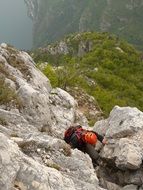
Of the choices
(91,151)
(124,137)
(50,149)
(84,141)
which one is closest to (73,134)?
(84,141)

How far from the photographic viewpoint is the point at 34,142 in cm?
1378

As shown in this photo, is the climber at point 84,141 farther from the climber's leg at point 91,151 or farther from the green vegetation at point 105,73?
the green vegetation at point 105,73

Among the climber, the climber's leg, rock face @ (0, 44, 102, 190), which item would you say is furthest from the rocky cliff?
the climber

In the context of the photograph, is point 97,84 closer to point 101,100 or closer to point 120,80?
point 120,80

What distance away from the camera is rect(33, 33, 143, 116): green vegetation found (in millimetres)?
38469

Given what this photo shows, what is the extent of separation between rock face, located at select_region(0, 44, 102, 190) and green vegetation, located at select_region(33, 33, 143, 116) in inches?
503

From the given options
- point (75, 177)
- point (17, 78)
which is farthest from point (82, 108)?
point (75, 177)

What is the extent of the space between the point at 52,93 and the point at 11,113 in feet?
24.9

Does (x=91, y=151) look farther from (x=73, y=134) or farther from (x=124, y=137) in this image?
(x=124, y=137)

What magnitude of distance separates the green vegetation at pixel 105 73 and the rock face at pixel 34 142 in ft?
41.9

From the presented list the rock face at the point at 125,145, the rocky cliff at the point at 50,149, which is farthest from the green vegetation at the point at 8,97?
the rock face at the point at 125,145

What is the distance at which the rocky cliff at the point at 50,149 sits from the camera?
37.5ft

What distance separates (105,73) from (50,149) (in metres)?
40.6

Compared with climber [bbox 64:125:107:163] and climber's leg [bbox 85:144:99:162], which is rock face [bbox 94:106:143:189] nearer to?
climber's leg [bbox 85:144:99:162]
